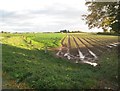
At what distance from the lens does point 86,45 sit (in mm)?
34438

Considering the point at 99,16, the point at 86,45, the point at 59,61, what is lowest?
the point at 59,61

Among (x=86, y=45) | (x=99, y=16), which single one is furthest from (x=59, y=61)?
(x=99, y=16)

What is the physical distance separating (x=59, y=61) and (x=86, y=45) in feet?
24.1

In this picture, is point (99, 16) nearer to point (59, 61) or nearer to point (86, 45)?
point (86, 45)

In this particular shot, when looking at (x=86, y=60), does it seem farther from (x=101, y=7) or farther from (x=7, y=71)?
(x=7, y=71)

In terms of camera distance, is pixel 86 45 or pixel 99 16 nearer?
pixel 86 45

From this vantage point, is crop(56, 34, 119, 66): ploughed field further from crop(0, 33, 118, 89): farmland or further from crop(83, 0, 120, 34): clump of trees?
crop(83, 0, 120, 34): clump of trees

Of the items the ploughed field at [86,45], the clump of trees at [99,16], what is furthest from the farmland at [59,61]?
the clump of trees at [99,16]

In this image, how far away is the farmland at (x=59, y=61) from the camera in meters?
19.5

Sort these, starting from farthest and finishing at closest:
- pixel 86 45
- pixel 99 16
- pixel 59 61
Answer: pixel 99 16 < pixel 86 45 < pixel 59 61

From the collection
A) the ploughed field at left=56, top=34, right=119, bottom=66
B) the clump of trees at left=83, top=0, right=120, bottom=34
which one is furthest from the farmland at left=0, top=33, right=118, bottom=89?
the clump of trees at left=83, top=0, right=120, bottom=34

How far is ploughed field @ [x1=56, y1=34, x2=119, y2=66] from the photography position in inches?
1293

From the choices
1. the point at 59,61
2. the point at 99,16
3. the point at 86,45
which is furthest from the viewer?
the point at 99,16

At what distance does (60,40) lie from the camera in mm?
34594
